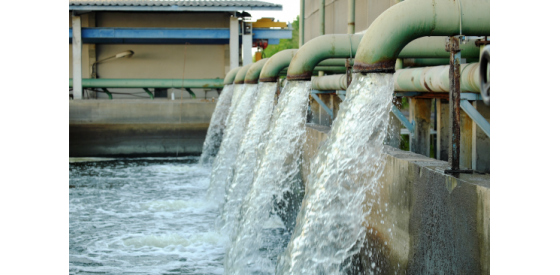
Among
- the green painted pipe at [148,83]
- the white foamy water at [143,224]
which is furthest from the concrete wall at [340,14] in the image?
the green painted pipe at [148,83]

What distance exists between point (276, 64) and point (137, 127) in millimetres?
9556

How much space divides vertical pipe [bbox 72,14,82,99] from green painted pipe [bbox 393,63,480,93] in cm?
1358

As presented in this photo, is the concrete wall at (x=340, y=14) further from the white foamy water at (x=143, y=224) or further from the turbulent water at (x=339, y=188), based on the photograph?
the white foamy water at (x=143, y=224)

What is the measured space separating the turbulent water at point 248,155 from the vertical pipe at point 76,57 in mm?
10378

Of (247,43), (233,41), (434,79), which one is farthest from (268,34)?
(434,79)

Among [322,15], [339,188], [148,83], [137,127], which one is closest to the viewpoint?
[339,188]

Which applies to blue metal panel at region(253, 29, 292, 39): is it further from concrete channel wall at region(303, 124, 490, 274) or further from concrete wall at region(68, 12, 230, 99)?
concrete channel wall at region(303, 124, 490, 274)

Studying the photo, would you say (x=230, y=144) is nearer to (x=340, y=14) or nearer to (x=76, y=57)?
(x=340, y=14)

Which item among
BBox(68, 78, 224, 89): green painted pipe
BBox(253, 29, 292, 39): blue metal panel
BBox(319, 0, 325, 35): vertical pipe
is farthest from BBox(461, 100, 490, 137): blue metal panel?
BBox(253, 29, 292, 39): blue metal panel

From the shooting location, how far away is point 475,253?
2824mm

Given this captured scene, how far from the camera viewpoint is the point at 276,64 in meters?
6.86

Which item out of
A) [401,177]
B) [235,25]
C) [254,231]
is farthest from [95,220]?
[235,25]
